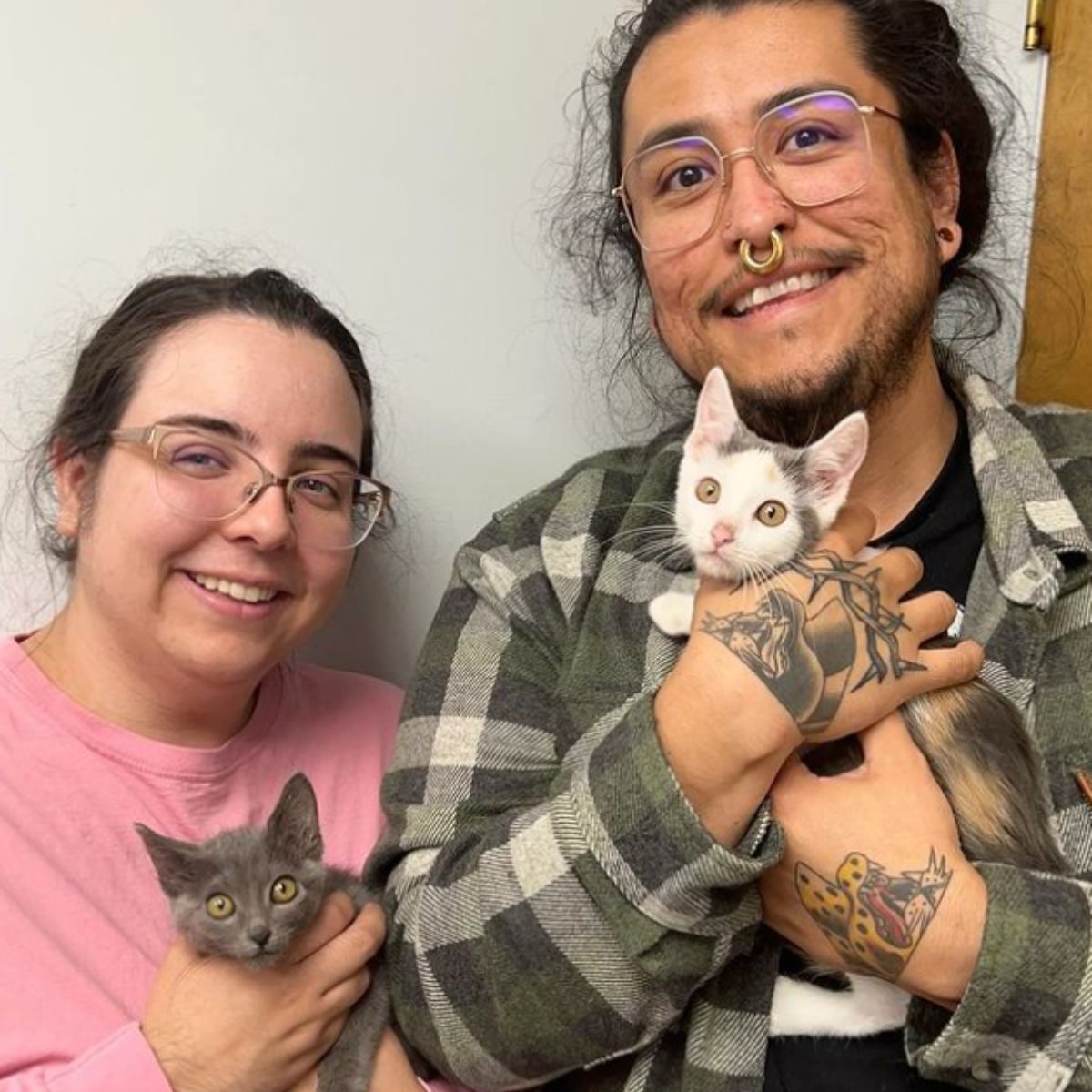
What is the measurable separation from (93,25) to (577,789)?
134cm

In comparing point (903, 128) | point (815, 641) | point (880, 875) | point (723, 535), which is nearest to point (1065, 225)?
point (903, 128)

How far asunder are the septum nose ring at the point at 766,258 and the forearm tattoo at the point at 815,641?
1.35ft

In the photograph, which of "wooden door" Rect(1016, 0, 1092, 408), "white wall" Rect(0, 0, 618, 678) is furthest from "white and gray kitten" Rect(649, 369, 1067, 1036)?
"wooden door" Rect(1016, 0, 1092, 408)

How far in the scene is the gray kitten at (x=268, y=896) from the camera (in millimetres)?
1312

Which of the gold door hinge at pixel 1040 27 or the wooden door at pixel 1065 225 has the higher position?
the gold door hinge at pixel 1040 27

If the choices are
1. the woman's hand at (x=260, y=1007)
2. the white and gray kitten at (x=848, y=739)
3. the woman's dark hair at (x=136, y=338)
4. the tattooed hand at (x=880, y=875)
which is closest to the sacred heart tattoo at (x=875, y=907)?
the tattooed hand at (x=880, y=875)

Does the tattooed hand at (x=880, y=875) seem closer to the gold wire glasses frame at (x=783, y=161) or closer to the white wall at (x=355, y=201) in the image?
the gold wire glasses frame at (x=783, y=161)

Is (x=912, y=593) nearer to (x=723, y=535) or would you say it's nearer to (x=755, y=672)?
(x=723, y=535)

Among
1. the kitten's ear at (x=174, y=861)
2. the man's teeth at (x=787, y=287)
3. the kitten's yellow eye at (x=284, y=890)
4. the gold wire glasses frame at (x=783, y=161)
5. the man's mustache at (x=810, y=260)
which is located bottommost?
the kitten's yellow eye at (x=284, y=890)

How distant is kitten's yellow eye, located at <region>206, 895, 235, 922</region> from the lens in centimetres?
132

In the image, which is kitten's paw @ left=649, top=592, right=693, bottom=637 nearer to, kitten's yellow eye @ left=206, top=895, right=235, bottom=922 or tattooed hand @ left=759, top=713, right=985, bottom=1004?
tattooed hand @ left=759, top=713, right=985, bottom=1004

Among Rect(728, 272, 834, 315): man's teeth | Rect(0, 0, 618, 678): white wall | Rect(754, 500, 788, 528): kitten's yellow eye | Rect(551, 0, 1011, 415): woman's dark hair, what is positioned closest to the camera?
Rect(754, 500, 788, 528): kitten's yellow eye

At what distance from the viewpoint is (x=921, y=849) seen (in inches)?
44.1

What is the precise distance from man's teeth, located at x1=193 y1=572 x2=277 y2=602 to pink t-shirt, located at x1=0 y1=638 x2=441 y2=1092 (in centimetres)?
24
